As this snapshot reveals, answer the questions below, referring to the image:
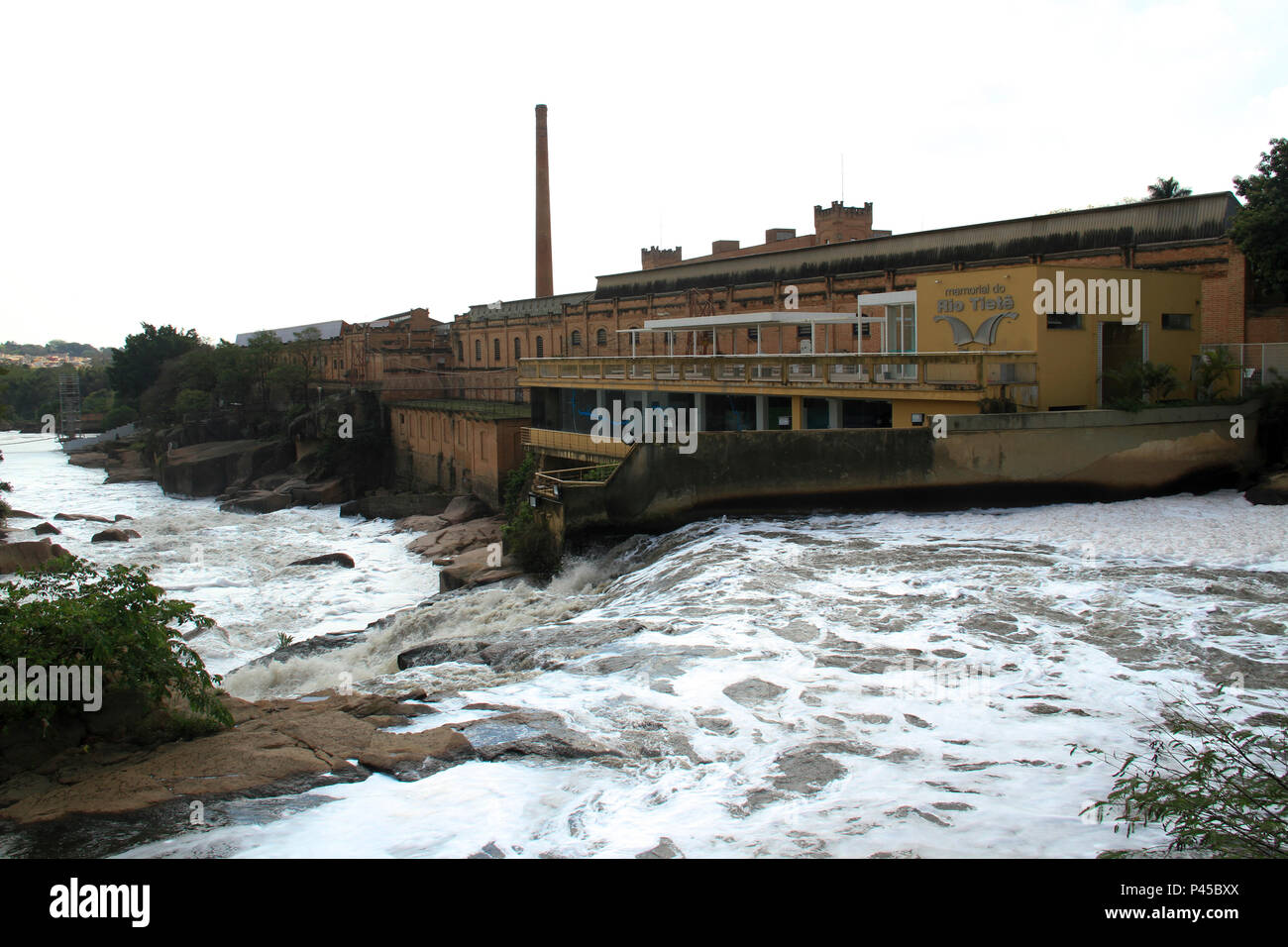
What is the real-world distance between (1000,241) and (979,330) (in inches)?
444

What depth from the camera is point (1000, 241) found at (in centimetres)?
3391

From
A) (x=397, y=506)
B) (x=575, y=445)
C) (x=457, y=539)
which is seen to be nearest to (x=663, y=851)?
(x=575, y=445)

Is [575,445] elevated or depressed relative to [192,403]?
depressed

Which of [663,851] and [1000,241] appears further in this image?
[1000,241]

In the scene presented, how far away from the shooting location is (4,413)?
39125 mm

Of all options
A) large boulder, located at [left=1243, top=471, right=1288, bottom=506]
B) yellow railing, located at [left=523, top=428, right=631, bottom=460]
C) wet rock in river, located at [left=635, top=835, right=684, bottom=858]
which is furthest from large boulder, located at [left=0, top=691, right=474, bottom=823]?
large boulder, located at [left=1243, top=471, right=1288, bottom=506]

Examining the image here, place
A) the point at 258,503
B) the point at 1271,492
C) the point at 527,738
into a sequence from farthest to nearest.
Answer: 1. the point at 258,503
2. the point at 1271,492
3. the point at 527,738

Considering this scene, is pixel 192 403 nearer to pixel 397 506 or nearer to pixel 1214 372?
pixel 397 506

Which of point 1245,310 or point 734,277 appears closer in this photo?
point 1245,310

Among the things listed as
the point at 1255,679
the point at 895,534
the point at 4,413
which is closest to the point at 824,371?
the point at 895,534

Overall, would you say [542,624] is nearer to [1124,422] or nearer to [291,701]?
[291,701]

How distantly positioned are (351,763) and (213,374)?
224ft

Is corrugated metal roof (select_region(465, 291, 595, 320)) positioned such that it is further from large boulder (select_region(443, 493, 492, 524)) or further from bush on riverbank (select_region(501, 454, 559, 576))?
bush on riverbank (select_region(501, 454, 559, 576))

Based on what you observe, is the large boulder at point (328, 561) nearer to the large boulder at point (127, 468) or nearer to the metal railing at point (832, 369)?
the metal railing at point (832, 369)
